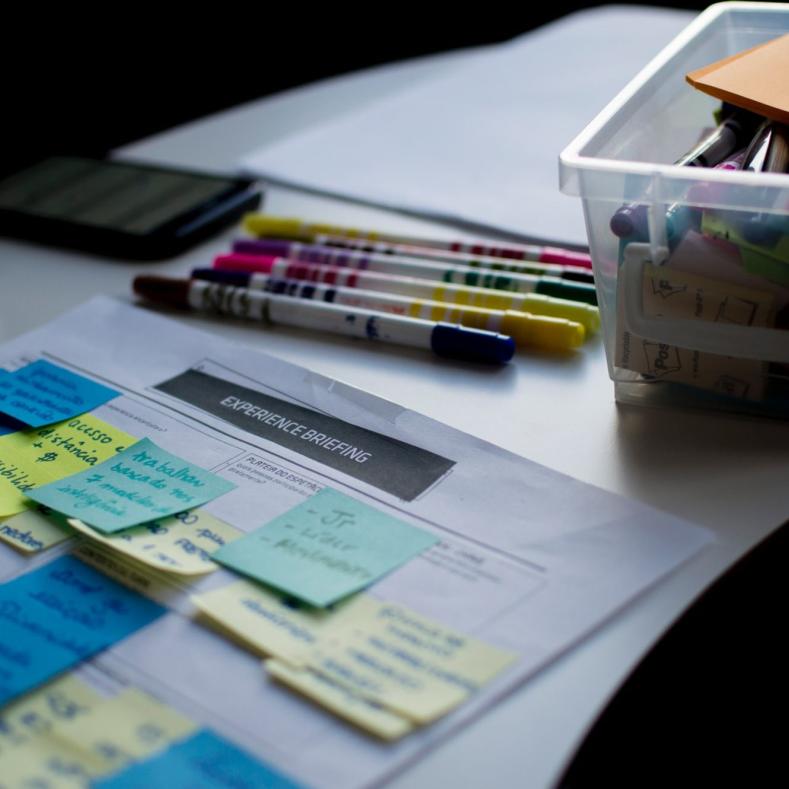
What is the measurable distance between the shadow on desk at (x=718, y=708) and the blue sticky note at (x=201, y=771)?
17.7 inches

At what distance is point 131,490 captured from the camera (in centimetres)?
55

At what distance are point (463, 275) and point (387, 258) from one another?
0.06 metres

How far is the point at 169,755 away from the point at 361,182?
0.60 meters

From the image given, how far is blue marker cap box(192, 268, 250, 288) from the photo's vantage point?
75 cm

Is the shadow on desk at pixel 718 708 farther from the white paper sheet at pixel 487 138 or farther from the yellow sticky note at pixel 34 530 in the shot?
the yellow sticky note at pixel 34 530

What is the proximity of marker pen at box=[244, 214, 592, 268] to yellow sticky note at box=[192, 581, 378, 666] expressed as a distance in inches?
13.9

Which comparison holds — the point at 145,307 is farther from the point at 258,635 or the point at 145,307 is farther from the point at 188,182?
the point at 258,635

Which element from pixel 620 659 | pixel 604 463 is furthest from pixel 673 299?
pixel 620 659

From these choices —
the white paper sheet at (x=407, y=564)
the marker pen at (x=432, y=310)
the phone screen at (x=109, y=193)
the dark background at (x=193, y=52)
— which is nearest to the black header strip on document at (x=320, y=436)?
the white paper sheet at (x=407, y=564)

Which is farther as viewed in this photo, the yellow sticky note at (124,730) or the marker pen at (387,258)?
the marker pen at (387,258)

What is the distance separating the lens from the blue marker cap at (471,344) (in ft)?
2.13

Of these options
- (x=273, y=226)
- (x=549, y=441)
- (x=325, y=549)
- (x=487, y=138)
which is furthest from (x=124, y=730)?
(x=487, y=138)

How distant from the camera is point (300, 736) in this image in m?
0.40

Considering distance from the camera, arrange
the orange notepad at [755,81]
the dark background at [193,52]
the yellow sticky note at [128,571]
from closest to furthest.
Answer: the yellow sticky note at [128,571] → the orange notepad at [755,81] → the dark background at [193,52]
